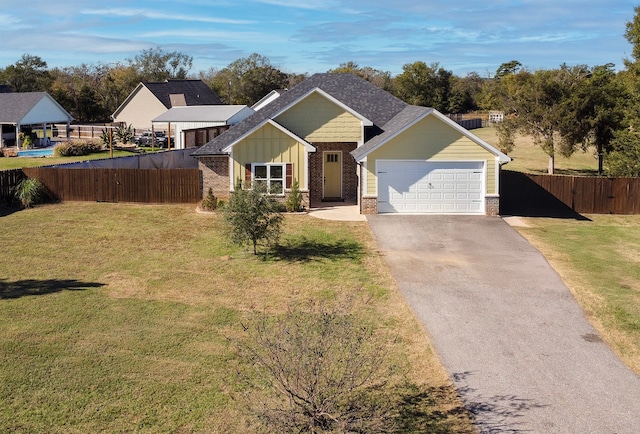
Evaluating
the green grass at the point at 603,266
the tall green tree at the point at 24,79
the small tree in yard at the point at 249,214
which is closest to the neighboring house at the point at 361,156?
the green grass at the point at 603,266

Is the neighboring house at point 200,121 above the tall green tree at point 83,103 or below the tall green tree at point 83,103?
below

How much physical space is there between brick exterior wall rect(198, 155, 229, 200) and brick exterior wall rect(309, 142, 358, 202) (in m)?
3.98

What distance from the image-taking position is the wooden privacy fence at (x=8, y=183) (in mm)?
27578

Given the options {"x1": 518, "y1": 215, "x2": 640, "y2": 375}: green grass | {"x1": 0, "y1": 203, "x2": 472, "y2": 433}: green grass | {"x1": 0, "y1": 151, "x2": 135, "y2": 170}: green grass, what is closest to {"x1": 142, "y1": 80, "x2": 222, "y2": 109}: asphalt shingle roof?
{"x1": 0, "y1": 151, "x2": 135, "y2": 170}: green grass

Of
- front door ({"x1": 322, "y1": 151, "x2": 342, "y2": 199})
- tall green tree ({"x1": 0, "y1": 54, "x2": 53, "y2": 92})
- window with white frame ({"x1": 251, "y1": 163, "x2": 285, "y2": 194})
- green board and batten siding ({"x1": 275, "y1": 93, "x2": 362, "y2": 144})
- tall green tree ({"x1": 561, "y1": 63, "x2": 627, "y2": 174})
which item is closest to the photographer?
window with white frame ({"x1": 251, "y1": 163, "x2": 285, "y2": 194})

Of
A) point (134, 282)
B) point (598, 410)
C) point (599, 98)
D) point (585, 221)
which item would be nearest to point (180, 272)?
point (134, 282)

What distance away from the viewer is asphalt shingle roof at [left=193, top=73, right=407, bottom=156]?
94.1 ft

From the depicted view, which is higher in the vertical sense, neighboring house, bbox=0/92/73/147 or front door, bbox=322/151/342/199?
neighboring house, bbox=0/92/73/147

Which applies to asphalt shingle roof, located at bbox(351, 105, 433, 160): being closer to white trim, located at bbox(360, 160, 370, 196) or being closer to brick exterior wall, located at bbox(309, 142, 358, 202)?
white trim, located at bbox(360, 160, 370, 196)

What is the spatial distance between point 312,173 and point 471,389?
19.6m

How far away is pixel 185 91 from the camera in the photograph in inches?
2707

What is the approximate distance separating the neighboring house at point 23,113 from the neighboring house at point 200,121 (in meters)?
11.8

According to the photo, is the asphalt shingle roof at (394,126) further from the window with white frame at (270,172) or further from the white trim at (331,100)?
the window with white frame at (270,172)

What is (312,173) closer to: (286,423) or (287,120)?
(287,120)
